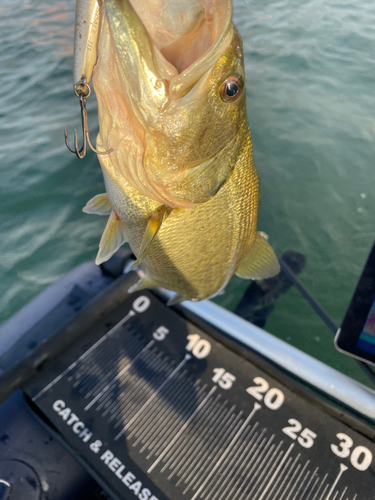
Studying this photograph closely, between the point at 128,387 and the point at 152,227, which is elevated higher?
the point at 152,227

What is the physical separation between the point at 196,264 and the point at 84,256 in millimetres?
2424

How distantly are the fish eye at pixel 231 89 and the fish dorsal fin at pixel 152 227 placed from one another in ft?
1.22

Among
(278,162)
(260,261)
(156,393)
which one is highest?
(260,261)

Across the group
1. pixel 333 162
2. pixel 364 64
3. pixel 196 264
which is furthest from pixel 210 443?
pixel 364 64

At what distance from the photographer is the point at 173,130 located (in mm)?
875

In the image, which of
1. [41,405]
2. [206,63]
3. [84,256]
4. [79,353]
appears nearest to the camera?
[206,63]

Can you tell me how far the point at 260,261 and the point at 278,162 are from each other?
3322 mm

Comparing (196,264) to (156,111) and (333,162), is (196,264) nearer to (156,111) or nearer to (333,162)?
(156,111)

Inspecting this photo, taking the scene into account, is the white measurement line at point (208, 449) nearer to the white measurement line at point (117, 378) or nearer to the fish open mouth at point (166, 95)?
the white measurement line at point (117, 378)

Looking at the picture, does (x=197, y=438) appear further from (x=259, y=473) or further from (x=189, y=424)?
(x=259, y=473)

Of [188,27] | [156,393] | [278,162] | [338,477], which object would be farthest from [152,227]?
[278,162]

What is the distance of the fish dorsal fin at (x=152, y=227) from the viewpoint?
3.47 feet

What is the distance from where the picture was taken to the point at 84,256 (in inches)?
137

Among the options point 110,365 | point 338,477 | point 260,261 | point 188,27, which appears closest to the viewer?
point 188,27
